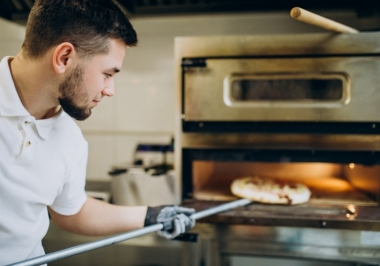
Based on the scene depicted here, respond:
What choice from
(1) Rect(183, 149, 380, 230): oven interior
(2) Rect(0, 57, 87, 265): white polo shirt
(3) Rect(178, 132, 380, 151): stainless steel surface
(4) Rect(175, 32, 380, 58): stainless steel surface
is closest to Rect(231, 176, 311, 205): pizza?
(1) Rect(183, 149, 380, 230): oven interior

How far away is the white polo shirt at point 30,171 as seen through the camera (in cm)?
87

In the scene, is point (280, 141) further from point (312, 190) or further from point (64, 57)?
point (64, 57)

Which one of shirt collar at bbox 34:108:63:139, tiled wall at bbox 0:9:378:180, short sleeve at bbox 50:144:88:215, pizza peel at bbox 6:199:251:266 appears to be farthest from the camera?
tiled wall at bbox 0:9:378:180

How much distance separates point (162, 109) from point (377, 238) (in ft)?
3.86

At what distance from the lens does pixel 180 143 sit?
4.20 feet

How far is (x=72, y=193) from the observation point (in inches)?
42.1

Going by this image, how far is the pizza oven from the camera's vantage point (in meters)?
1.17

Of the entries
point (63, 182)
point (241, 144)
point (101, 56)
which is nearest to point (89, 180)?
point (63, 182)

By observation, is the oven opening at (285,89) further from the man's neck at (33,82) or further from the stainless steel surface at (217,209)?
the man's neck at (33,82)

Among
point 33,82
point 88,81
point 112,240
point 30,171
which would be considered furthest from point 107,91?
point 112,240

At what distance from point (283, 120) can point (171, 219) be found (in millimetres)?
530

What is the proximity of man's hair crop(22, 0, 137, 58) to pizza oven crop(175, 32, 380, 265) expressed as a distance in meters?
0.40

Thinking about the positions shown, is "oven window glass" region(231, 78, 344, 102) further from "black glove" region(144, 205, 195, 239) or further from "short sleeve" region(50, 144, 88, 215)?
"short sleeve" region(50, 144, 88, 215)

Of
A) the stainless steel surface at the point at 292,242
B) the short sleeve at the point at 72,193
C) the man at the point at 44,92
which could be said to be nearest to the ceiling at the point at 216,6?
the man at the point at 44,92
